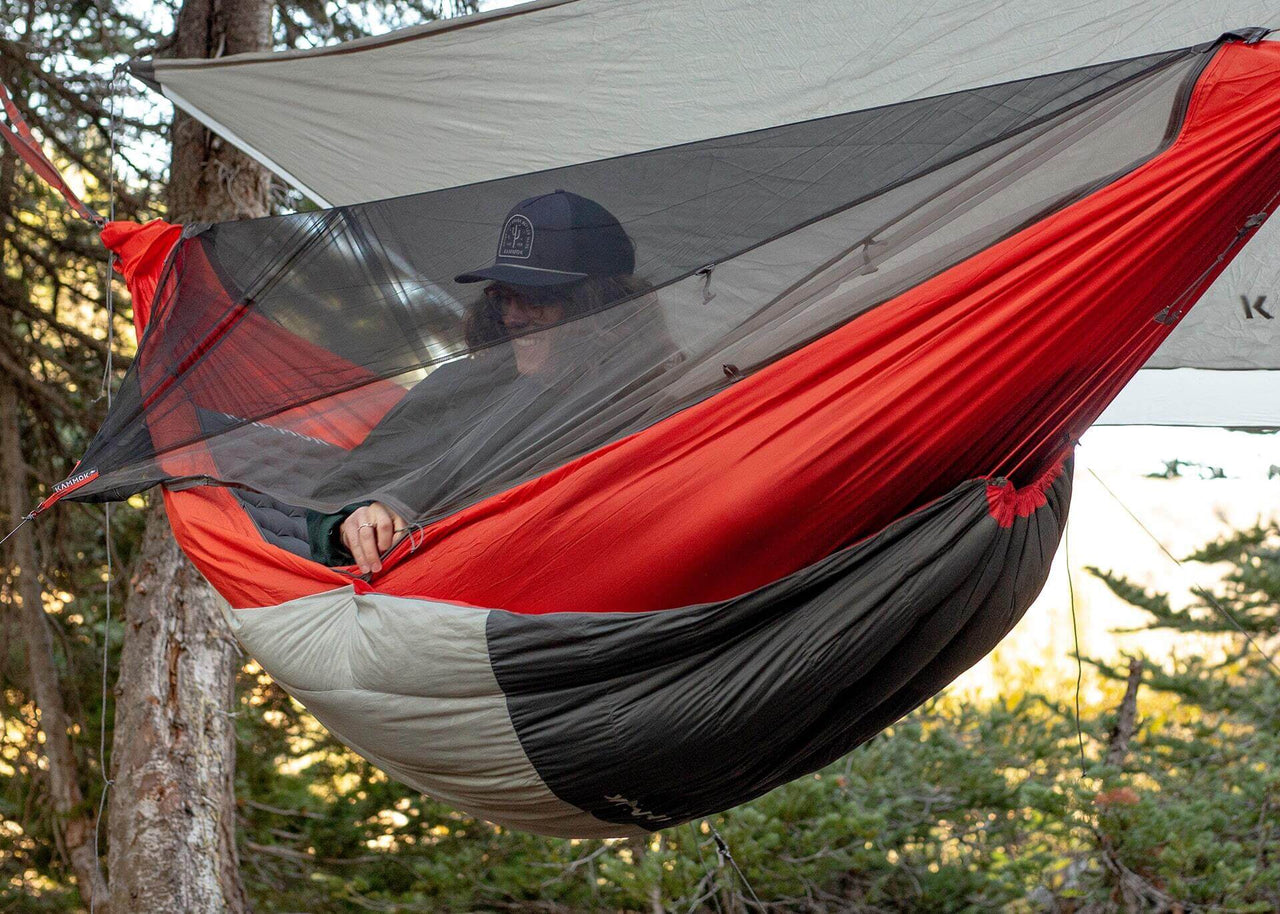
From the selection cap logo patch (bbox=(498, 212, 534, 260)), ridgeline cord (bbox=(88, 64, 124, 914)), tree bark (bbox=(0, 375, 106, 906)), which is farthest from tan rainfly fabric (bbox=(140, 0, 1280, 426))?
tree bark (bbox=(0, 375, 106, 906))

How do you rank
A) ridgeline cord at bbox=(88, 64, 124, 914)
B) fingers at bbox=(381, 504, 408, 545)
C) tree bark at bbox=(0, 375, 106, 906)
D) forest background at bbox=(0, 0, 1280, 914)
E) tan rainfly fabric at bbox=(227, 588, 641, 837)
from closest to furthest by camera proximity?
1. tan rainfly fabric at bbox=(227, 588, 641, 837)
2. fingers at bbox=(381, 504, 408, 545)
3. ridgeline cord at bbox=(88, 64, 124, 914)
4. forest background at bbox=(0, 0, 1280, 914)
5. tree bark at bbox=(0, 375, 106, 906)

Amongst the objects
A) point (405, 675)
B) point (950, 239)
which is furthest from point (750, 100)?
point (405, 675)

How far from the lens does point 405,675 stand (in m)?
1.60

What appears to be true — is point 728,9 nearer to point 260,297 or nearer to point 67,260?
point 260,297

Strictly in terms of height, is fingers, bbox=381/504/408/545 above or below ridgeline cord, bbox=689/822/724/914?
above

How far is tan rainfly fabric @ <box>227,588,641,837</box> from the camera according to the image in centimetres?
156

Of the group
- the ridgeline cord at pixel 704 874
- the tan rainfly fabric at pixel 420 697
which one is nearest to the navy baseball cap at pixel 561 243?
the tan rainfly fabric at pixel 420 697

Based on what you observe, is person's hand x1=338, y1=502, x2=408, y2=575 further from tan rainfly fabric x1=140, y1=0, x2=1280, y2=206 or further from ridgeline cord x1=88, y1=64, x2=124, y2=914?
tan rainfly fabric x1=140, y1=0, x2=1280, y2=206

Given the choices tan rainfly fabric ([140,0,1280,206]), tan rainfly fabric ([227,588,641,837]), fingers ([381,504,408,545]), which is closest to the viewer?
tan rainfly fabric ([227,588,641,837])

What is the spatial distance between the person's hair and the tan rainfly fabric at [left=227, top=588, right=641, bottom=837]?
444 mm

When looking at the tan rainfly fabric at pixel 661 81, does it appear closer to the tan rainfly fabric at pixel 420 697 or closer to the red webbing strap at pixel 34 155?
the red webbing strap at pixel 34 155

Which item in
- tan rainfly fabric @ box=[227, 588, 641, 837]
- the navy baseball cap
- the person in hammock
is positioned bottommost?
tan rainfly fabric @ box=[227, 588, 641, 837]

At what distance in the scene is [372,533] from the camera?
1.70m

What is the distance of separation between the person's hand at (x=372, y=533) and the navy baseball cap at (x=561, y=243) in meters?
0.40
